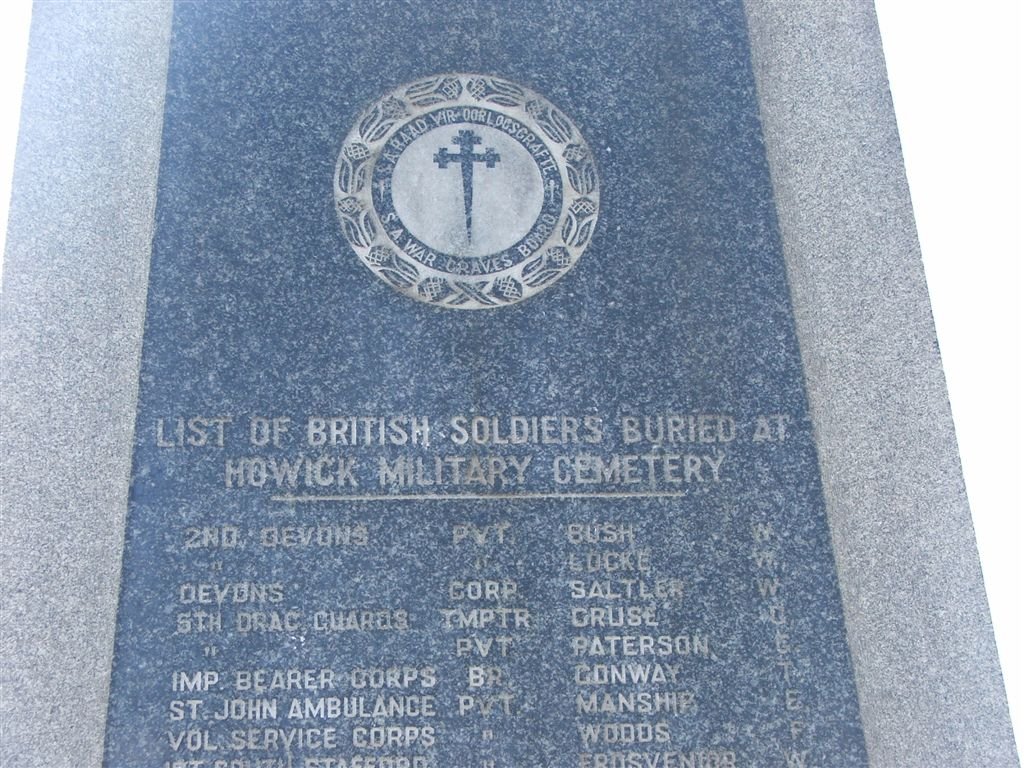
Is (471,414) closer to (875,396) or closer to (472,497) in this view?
(472,497)

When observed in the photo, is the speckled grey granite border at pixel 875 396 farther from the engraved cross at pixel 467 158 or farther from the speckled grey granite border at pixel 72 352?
the speckled grey granite border at pixel 72 352

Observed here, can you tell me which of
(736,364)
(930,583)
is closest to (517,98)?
(736,364)

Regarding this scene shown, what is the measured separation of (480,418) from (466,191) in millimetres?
1008

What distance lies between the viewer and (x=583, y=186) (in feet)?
14.8

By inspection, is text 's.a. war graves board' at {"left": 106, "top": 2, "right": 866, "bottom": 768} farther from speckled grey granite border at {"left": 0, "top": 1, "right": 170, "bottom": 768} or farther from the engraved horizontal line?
speckled grey granite border at {"left": 0, "top": 1, "right": 170, "bottom": 768}

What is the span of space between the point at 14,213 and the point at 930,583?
12.9 ft

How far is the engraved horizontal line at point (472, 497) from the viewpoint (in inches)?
158

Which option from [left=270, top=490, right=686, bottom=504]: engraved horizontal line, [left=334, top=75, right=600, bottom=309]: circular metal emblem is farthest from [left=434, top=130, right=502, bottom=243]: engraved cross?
[left=270, top=490, right=686, bottom=504]: engraved horizontal line

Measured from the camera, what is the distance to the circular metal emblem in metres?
4.36

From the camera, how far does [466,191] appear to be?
4.45 meters

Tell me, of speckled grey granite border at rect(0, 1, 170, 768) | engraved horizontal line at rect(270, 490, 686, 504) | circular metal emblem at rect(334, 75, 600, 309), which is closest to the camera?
speckled grey granite border at rect(0, 1, 170, 768)

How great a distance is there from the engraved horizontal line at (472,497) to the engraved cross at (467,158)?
1206mm

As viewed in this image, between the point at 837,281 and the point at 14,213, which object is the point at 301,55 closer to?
the point at 14,213

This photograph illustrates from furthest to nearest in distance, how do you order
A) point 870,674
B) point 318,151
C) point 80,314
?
point 318,151
point 80,314
point 870,674
